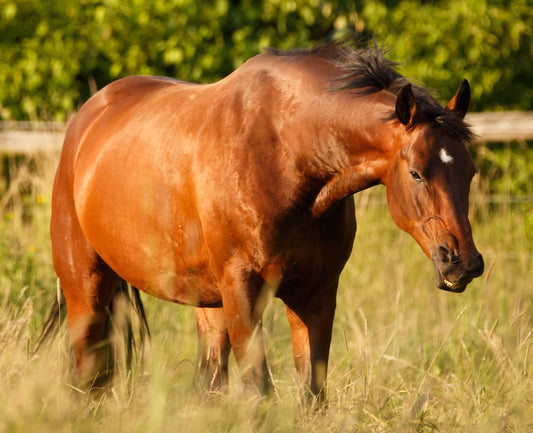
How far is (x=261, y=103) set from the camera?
3062mm

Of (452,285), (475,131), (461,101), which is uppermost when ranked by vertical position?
(461,101)

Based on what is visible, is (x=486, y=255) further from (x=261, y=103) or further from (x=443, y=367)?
(x=261, y=103)

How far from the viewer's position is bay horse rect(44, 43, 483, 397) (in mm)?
2676

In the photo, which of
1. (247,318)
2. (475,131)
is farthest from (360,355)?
(475,131)

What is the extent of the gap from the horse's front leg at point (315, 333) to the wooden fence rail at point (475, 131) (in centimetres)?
390

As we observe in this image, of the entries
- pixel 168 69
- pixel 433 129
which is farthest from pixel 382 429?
pixel 168 69

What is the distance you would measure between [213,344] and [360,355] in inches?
39.9

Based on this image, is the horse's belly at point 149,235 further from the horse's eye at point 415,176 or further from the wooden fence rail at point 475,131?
the wooden fence rail at point 475,131

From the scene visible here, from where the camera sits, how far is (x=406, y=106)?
2.67 metres

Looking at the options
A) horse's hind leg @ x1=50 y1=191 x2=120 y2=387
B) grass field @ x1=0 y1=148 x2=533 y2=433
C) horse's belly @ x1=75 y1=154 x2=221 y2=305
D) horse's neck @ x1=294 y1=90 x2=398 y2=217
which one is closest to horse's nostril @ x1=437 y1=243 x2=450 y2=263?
→ horse's neck @ x1=294 y1=90 x2=398 y2=217

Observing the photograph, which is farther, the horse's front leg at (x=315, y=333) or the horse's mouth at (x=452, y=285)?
the horse's front leg at (x=315, y=333)

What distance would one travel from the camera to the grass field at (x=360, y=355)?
8.30 ft

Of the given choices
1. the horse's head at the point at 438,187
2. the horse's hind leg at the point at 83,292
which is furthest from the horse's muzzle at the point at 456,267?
the horse's hind leg at the point at 83,292

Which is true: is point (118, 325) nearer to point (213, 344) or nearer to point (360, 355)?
point (213, 344)
